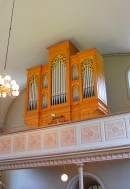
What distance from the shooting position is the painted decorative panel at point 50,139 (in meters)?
9.20

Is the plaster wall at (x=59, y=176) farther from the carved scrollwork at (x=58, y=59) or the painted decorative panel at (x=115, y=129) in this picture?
the carved scrollwork at (x=58, y=59)

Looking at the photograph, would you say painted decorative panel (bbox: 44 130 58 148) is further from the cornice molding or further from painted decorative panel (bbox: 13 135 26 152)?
painted decorative panel (bbox: 13 135 26 152)

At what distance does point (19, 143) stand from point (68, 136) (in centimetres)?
231

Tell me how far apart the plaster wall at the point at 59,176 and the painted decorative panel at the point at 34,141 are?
7.05 ft

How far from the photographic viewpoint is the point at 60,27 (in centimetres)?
1109

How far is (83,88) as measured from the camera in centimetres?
1067

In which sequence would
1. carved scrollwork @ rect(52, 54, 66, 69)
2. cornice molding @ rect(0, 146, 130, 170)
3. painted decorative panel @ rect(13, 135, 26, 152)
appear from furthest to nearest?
carved scrollwork @ rect(52, 54, 66, 69) < painted decorative panel @ rect(13, 135, 26, 152) < cornice molding @ rect(0, 146, 130, 170)

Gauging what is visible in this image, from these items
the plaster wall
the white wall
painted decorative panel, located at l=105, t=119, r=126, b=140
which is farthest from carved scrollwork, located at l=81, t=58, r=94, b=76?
the plaster wall

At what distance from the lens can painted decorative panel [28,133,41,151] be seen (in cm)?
957

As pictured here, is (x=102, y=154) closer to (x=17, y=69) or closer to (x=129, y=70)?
(x=129, y=70)

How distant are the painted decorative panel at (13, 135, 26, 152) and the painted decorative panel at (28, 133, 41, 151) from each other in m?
0.30

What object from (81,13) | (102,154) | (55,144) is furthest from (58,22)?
(102,154)

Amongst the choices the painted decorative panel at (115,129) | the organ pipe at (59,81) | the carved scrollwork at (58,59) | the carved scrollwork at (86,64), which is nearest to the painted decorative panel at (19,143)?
the organ pipe at (59,81)

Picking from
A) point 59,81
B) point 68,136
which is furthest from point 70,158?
point 59,81
